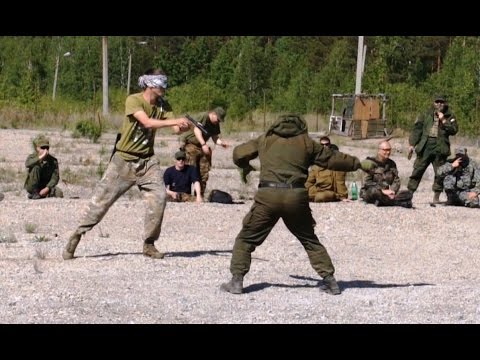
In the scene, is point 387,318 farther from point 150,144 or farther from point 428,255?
point 428,255

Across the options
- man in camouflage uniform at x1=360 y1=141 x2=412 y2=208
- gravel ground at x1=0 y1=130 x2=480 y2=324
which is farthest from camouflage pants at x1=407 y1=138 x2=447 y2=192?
man in camouflage uniform at x1=360 y1=141 x2=412 y2=208

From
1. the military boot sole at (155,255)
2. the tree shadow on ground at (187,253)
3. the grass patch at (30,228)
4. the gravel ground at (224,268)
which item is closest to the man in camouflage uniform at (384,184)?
the gravel ground at (224,268)

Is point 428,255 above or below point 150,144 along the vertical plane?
below

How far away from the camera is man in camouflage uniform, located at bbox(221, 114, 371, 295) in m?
9.44

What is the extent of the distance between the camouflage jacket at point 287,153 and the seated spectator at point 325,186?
283 inches

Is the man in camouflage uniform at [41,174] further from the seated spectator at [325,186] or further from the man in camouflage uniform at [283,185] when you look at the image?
the man in camouflage uniform at [283,185]

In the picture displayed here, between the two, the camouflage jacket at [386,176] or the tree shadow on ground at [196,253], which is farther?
the camouflage jacket at [386,176]

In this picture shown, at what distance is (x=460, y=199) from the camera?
55.6 ft

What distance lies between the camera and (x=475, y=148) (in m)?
35.9

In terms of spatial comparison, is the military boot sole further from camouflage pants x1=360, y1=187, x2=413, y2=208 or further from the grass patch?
camouflage pants x1=360, y1=187, x2=413, y2=208

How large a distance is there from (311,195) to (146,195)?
244 inches

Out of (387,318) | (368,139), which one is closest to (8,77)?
(368,139)

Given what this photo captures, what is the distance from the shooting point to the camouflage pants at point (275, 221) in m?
9.41

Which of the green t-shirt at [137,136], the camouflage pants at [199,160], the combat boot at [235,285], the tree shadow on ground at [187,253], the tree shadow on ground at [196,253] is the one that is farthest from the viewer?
the camouflage pants at [199,160]
